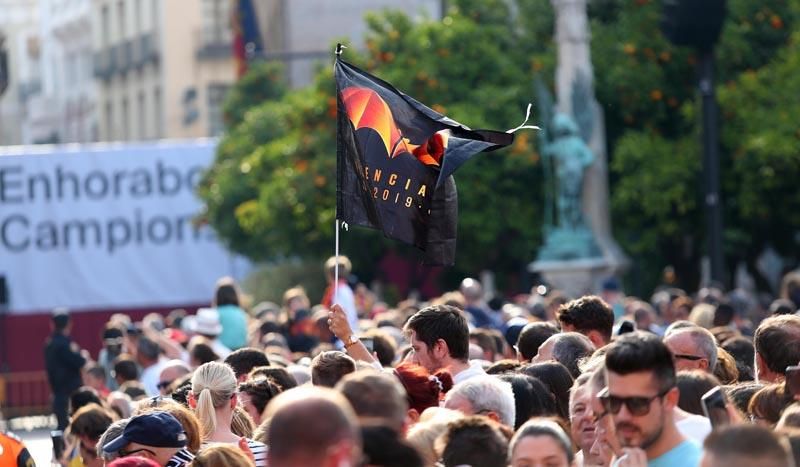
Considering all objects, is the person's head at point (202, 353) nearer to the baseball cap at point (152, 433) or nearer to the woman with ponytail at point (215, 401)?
the woman with ponytail at point (215, 401)

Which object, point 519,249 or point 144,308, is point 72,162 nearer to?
point 144,308

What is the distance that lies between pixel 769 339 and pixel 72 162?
24694mm

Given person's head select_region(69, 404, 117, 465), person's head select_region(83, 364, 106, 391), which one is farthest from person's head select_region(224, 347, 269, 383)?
person's head select_region(83, 364, 106, 391)

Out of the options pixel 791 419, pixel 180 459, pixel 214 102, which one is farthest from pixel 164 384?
pixel 214 102

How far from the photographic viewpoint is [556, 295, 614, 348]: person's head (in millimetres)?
9883

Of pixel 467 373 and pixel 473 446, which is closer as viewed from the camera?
pixel 473 446

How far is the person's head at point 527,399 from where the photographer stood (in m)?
7.92

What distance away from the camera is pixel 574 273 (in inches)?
1024

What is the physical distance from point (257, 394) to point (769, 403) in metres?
2.46

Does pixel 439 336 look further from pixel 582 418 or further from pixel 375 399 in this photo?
pixel 375 399

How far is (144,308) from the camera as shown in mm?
33281

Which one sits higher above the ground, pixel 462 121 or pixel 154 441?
pixel 462 121

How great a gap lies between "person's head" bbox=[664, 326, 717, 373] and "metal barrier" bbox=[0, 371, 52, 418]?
2131 cm

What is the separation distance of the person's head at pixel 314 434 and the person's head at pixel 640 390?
1742 mm
